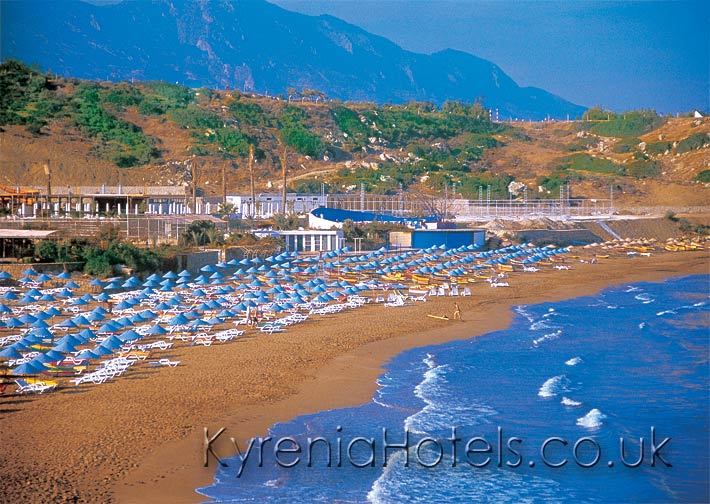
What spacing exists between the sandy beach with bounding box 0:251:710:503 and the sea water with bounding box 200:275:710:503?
0.77 meters

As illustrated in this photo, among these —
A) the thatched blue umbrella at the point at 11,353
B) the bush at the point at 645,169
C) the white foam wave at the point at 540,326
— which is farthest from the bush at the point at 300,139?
the thatched blue umbrella at the point at 11,353

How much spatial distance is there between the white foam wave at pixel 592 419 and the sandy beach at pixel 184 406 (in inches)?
174

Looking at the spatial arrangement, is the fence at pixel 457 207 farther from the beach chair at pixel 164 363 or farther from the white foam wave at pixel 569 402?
the white foam wave at pixel 569 402

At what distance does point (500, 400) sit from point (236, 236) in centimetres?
2712

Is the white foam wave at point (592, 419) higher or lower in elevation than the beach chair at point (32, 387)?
lower

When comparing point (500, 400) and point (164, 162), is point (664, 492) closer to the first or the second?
point (500, 400)

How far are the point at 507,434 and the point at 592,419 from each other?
7.44ft

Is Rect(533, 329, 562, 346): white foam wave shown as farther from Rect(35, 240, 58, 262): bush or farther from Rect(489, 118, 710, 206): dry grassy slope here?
Rect(489, 118, 710, 206): dry grassy slope

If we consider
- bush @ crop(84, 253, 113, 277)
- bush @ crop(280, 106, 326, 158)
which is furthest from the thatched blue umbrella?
bush @ crop(280, 106, 326, 158)

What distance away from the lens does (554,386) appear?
805 inches

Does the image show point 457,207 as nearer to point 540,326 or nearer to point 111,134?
point 111,134

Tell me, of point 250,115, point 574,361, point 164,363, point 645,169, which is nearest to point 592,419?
point 574,361

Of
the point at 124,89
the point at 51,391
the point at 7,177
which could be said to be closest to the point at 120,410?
the point at 51,391

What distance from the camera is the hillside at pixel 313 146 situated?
3000 inches
